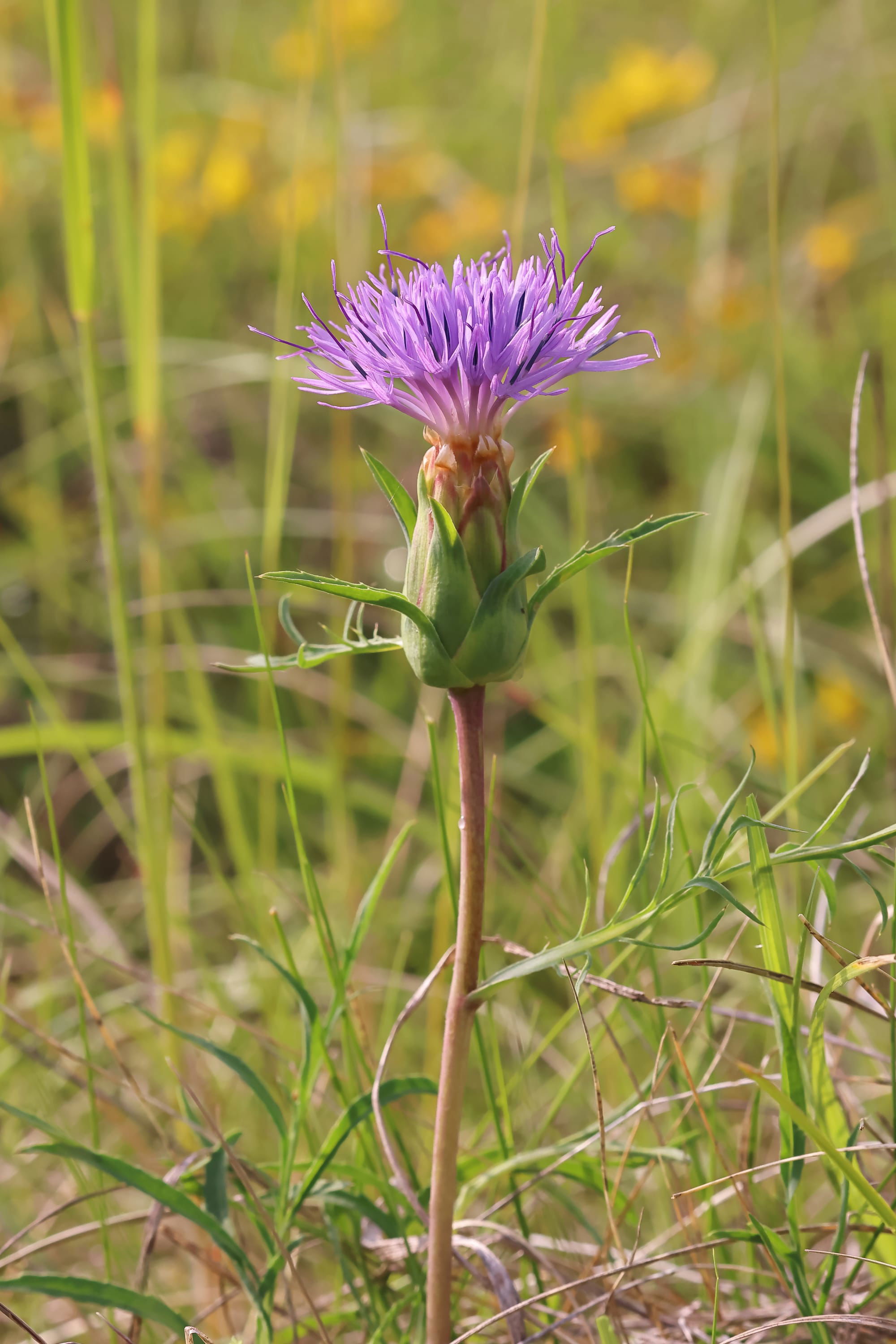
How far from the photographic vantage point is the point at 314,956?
6.82 ft

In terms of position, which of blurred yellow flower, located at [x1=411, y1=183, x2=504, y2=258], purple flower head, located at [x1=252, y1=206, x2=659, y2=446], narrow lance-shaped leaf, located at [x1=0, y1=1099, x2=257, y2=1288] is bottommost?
narrow lance-shaped leaf, located at [x1=0, y1=1099, x2=257, y2=1288]

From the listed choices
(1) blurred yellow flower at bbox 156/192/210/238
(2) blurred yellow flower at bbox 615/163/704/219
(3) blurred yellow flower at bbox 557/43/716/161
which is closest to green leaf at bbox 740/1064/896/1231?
(2) blurred yellow flower at bbox 615/163/704/219

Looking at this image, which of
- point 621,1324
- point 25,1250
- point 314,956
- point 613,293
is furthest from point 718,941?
point 613,293

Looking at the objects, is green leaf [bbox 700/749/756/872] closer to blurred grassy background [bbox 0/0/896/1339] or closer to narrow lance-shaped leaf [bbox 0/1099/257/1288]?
blurred grassy background [bbox 0/0/896/1339]

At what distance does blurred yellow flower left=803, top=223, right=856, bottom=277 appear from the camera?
10.2ft

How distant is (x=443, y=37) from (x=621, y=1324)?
524 cm

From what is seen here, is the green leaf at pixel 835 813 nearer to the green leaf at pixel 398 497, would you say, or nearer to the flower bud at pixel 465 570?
the flower bud at pixel 465 570

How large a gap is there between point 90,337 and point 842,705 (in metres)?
1.81

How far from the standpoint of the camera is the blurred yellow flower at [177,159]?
363 cm

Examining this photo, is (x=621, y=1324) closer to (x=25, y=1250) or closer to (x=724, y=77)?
(x=25, y=1250)

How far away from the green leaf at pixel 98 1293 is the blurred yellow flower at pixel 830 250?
308 cm

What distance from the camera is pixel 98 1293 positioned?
0.87 meters

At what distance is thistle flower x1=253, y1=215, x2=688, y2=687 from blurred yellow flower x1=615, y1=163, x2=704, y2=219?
110 inches

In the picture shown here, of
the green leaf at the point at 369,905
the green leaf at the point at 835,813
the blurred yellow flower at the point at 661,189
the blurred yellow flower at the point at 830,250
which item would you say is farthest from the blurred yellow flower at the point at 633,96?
the green leaf at the point at 835,813
